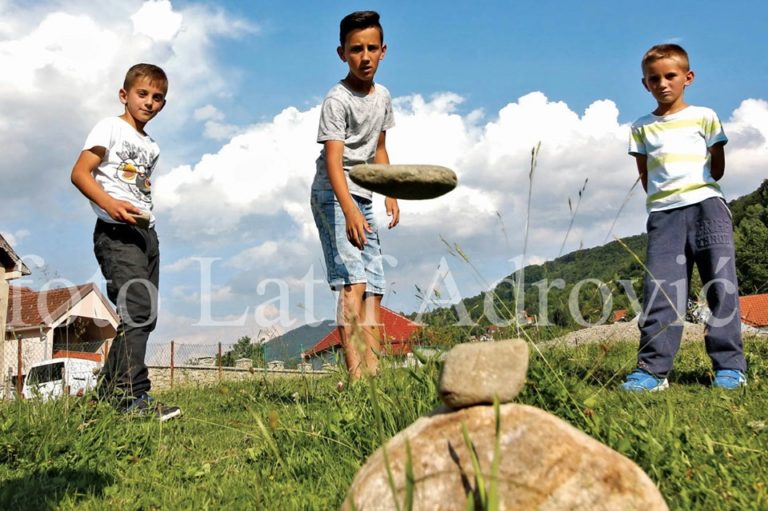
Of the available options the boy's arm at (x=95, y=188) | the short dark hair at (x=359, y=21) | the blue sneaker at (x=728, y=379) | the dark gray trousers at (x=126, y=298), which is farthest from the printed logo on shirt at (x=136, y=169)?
the blue sneaker at (x=728, y=379)

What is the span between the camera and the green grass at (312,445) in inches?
92.4

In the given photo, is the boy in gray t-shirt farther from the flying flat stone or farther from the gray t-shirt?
the flying flat stone

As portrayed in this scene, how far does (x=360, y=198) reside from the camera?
15.2 feet

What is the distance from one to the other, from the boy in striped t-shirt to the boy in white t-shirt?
11.6 feet

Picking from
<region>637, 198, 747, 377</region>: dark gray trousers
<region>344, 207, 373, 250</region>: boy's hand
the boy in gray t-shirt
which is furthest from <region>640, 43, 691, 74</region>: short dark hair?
<region>344, 207, 373, 250</region>: boy's hand

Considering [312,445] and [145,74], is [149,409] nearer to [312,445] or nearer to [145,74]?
[312,445]

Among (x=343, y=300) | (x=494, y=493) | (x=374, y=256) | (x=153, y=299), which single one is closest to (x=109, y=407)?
(x=153, y=299)

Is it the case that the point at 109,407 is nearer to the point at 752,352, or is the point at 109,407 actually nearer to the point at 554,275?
the point at 554,275

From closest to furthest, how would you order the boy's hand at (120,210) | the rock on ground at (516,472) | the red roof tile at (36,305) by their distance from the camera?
the rock on ground at (516,472), the boy's hand at (120,210), the red roof tile at (36,305)

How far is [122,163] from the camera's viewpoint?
4820 mm

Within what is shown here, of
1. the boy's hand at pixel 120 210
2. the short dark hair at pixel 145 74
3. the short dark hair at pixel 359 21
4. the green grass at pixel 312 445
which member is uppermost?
the short dark hair at pixel 359 21

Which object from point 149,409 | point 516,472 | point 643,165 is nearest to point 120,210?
point 149,409

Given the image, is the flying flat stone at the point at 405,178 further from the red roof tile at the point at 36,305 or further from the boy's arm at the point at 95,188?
the red roof tile at the point at 36,305

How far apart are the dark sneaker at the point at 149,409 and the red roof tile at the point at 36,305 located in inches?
886
